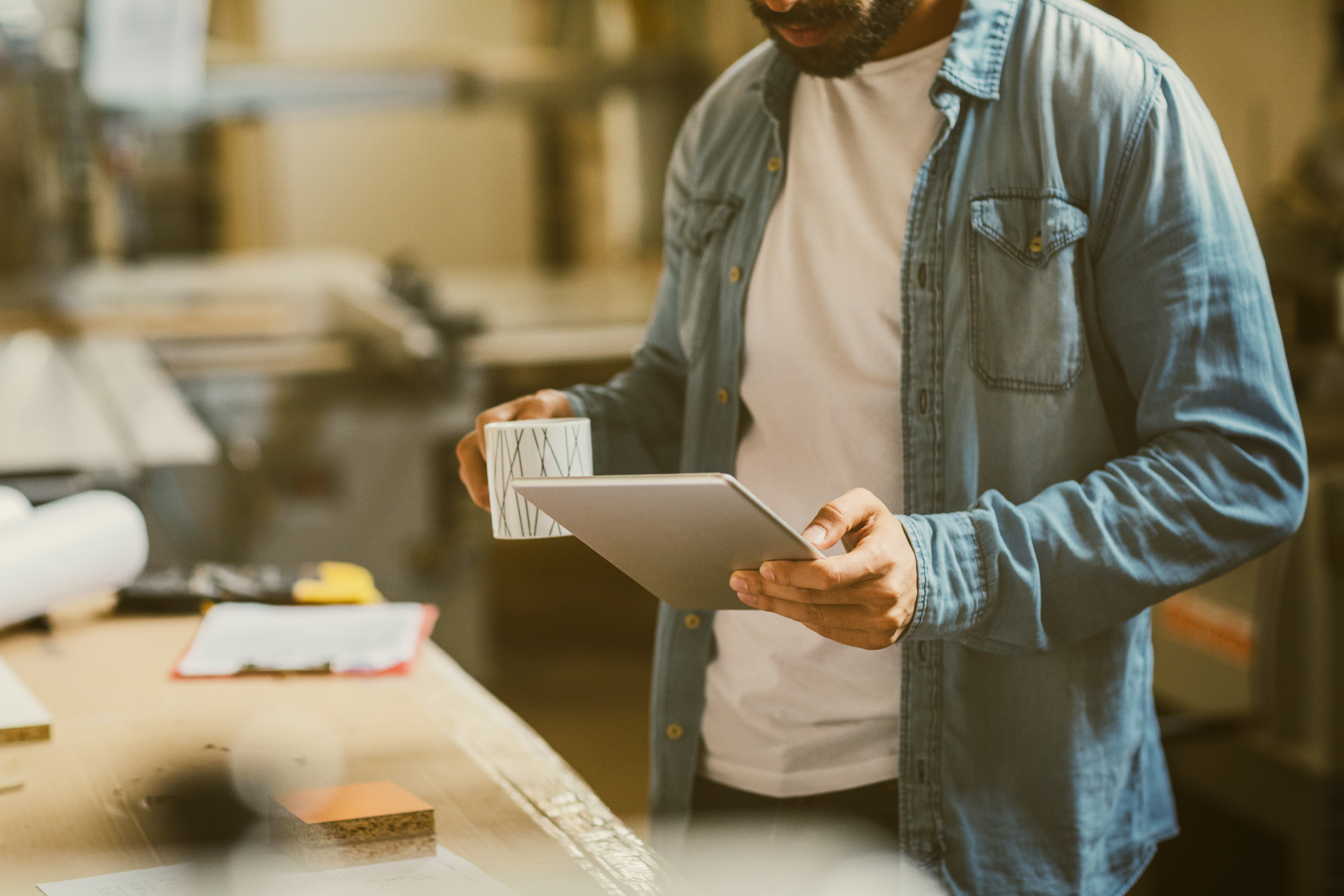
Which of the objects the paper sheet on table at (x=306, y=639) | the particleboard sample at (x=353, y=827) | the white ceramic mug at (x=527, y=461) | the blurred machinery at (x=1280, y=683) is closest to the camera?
the particleboard sample at (x=353, y=827)

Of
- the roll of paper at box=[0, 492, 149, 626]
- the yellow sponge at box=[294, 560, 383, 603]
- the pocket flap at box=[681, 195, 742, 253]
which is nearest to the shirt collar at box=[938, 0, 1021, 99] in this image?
the pocket flap at box=[681, 195, 742, 253]

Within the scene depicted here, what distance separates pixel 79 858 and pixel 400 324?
1909 mm

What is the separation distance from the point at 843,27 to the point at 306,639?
79 centimetres

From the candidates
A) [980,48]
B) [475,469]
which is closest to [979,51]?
[980,48]

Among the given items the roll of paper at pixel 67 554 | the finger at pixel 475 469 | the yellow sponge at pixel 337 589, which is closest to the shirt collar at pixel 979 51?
the finger at pixel 475 469

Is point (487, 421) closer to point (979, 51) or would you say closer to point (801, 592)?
point (801, 592)

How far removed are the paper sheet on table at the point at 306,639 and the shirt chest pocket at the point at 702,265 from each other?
1.42 ft

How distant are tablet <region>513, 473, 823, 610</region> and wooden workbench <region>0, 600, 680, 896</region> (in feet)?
0.63

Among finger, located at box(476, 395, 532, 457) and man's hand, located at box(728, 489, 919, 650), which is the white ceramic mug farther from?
man's hand, located at box(728, 489, 919, 650)

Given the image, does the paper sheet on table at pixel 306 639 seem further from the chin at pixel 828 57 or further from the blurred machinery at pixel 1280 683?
the blurred machinery at pixel 1280 683

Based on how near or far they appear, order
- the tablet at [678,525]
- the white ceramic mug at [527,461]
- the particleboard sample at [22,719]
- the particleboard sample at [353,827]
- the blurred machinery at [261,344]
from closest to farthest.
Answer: the tablet at [678,525], the particleboard sample at [353,827], the white ceramic mug at [527,461], the particleboard sample at [22,719], the blurred machinery at [261,344]

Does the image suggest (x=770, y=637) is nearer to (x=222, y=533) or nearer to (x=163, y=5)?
(x=222, y=533)

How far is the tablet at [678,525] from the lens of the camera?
70 cm

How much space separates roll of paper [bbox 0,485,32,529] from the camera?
1.36 meters
